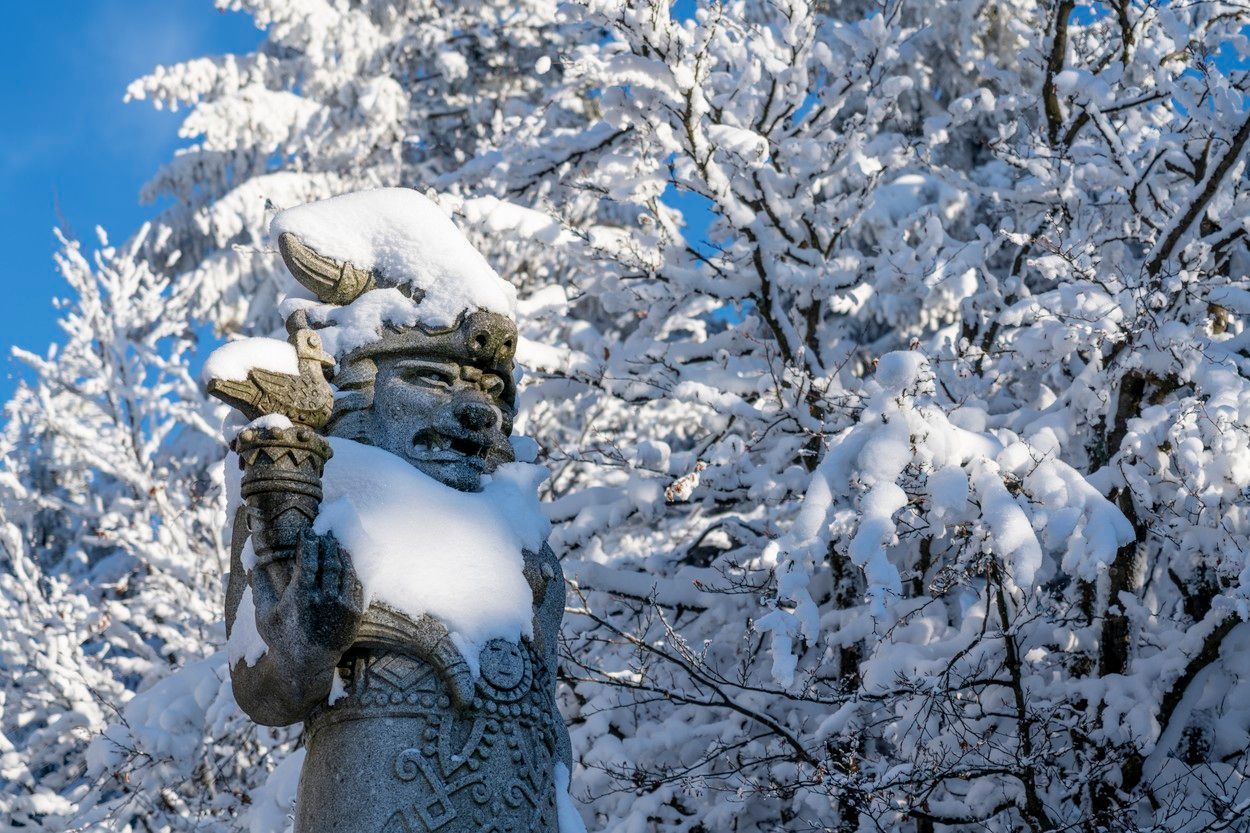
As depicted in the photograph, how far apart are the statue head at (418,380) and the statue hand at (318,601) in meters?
0.59

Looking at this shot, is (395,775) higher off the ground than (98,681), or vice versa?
(98,681)

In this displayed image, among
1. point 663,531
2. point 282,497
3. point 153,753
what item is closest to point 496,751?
point 282,497

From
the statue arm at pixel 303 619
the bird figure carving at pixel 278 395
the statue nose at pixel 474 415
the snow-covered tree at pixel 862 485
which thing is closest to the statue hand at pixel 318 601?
the statue arm at pixel 303 619

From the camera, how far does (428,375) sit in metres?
3.63

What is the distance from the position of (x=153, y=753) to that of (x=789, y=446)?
3635 millimetres

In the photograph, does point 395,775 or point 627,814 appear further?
point 627,814

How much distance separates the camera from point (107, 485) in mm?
16078

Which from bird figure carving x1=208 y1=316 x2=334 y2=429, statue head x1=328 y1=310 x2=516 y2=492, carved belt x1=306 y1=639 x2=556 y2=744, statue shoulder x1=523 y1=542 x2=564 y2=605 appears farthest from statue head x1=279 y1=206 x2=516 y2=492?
carved belt x1=306 y1=639 x2=556 y2=744

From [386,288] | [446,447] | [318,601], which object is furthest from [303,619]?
[386,288]

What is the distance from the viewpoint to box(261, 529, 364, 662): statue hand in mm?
2896

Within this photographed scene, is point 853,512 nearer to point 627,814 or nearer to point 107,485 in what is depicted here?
point 627,814

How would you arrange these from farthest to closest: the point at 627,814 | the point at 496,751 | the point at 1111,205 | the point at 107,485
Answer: the point at 107,485 → the point at 1111,205 → the point at 627,814 → the point at 496,751

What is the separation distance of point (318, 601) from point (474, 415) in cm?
84

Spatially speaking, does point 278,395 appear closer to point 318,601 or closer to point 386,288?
point 318,601
